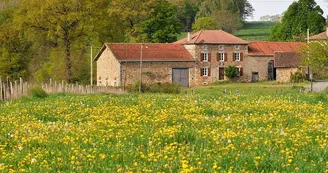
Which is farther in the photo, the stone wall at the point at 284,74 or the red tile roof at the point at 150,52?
the stone wall at the point at 284,74

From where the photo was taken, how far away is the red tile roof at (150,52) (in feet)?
221

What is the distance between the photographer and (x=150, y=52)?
69.9 meters

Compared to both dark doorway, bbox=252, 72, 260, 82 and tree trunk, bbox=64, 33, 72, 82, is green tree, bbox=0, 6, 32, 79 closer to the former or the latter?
tree trunk, bbox=64, 33, 72, 82

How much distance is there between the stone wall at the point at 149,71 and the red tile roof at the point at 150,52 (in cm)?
69

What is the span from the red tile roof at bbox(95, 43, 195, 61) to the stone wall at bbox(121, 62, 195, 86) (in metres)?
0.69

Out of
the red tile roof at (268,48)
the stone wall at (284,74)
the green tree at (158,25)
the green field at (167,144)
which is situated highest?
the green tree at (158,25)

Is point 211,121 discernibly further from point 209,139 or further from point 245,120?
point 209,139

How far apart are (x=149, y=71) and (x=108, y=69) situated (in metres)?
5.23

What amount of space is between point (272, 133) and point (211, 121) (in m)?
2.71

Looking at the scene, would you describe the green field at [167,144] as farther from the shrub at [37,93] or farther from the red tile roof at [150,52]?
the red tile roof at [150,52]

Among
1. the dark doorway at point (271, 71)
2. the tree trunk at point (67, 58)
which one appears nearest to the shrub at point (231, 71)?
the dark doorway at point (271, 71)

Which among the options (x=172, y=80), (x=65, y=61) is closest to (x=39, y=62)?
(x=65, y=61)

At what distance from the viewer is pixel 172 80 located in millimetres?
71000

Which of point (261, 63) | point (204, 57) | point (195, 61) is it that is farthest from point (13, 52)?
point (261, 63)
